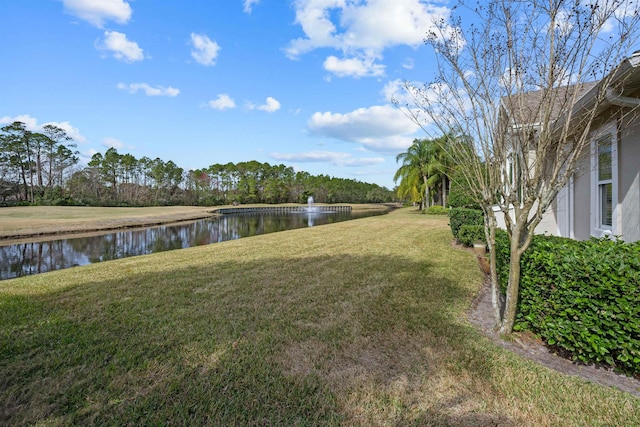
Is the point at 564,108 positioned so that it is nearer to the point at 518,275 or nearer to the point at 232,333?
the point at 518,275

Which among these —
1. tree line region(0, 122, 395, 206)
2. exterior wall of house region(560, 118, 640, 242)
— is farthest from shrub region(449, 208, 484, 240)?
tree line region(0, 122, 395, 206)

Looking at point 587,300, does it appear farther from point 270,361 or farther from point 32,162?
point 32,162

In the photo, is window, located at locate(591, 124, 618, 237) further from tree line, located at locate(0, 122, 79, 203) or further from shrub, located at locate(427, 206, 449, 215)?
tree line, located at locate(0, 122, 79, 203)

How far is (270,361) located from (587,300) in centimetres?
290

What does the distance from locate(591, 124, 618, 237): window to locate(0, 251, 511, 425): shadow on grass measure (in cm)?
271

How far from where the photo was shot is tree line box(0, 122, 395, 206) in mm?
40750

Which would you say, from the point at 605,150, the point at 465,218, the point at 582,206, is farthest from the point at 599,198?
the point at 465,218

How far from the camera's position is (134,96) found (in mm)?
14438

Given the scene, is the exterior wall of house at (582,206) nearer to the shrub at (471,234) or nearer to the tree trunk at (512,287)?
the shrub at (471,234)

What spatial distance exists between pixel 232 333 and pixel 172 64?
13217 millimetres

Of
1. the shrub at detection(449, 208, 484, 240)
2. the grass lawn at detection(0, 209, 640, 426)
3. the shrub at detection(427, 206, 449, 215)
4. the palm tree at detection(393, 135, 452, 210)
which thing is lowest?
the grass lawn at detection(0, 209, 640, 426)

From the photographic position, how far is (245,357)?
296 centimetres

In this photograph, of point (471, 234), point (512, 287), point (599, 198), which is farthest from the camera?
point (471, 234)

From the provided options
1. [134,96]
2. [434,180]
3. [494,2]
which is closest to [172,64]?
[134,96]
